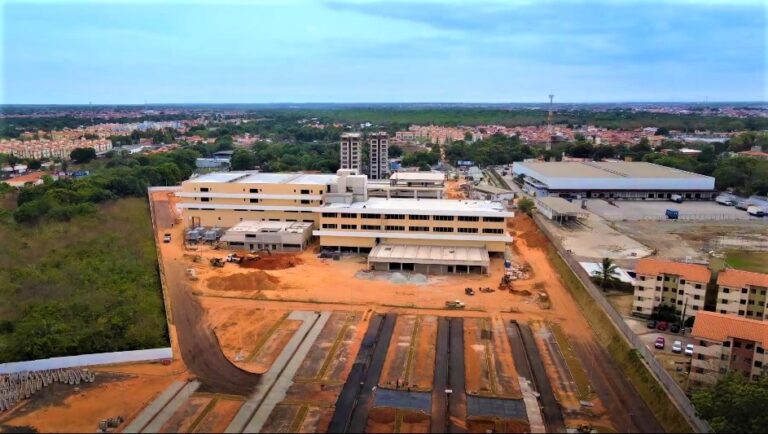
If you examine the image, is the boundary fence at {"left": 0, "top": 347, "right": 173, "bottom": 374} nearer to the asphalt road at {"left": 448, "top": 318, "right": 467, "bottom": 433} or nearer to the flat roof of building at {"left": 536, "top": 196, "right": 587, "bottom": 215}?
the asphalt road at {"left": 448, "top": 318, "right": 467, "bottom": 433}

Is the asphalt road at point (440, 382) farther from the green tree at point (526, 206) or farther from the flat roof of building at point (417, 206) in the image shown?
the green tree at point (526, 206)

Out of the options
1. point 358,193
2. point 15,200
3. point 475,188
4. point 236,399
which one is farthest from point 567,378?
point 15,200

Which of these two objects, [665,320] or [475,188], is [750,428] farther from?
[475,188]

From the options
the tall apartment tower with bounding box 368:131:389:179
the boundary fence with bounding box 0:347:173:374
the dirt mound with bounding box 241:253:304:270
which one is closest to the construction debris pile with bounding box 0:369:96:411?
the boundary fence with bounding box 0:347:173:374

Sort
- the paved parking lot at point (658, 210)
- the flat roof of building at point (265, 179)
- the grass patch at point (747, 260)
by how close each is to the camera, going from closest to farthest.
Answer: the grass patch at point (747, 260) < the flat roof of building at point (265, 179) < the paved parking lot at point (658, 210)

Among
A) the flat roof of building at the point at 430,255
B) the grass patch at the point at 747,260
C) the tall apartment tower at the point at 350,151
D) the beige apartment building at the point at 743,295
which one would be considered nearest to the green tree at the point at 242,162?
the tall apartment tower at the point at 350,151
